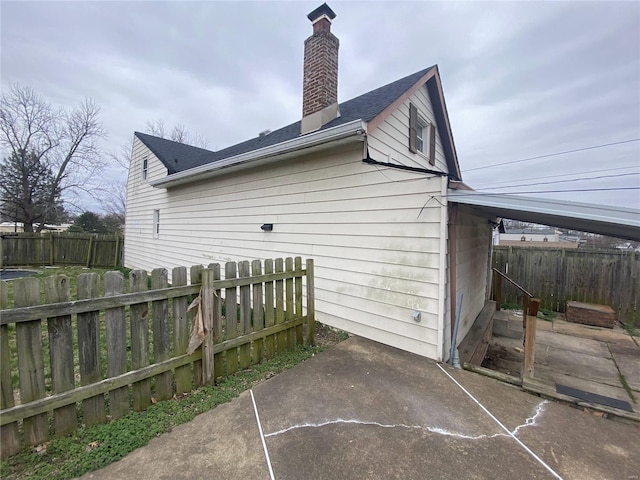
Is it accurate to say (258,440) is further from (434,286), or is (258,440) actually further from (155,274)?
(434,286)

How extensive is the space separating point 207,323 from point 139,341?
0.58 metres

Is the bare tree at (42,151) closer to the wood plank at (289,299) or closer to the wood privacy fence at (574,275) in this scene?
the wood plank at (289,299)

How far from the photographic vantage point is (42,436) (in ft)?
6.20

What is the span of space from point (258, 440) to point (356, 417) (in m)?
0.84

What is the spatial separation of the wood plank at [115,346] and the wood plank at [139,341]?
0.07m

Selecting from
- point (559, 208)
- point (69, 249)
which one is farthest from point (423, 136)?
point (69, 249)

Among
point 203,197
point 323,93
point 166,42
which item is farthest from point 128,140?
point 323,93

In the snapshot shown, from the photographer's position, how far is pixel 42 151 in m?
18.7

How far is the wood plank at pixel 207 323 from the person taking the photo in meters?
2.73

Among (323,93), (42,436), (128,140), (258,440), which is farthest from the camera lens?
(128,140)

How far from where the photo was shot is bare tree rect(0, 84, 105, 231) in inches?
694

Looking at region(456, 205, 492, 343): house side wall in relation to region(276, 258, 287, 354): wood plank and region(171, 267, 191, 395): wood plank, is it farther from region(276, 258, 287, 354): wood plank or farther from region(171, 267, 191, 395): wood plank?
region(171, 267, 191, 395): wood plank

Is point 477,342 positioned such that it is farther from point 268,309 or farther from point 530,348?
point 268,309

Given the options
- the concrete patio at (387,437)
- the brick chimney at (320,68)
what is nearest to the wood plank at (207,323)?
the concrete patio at (387,437)
